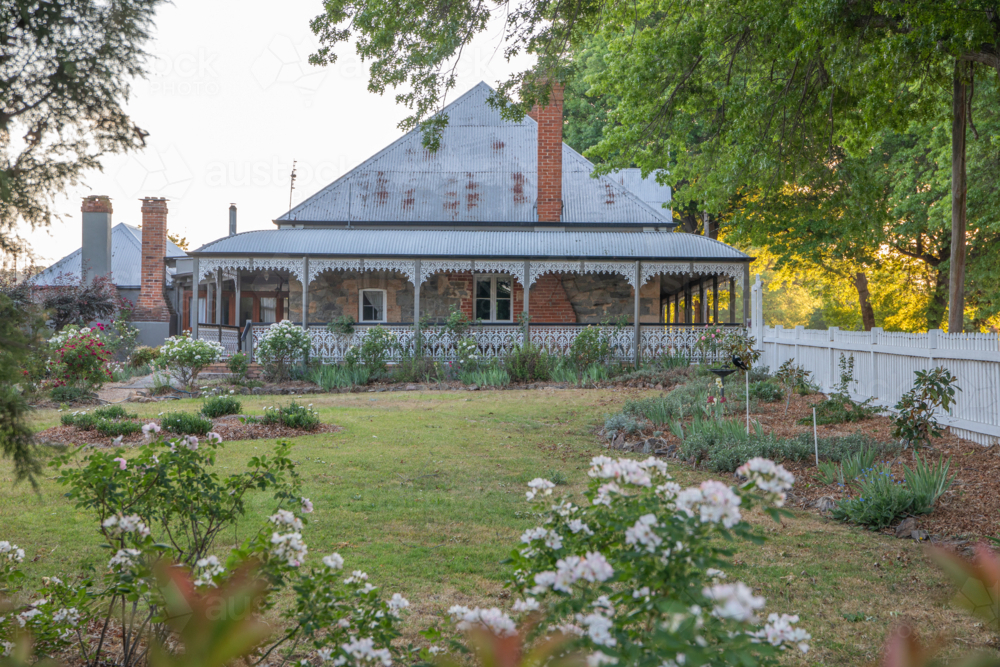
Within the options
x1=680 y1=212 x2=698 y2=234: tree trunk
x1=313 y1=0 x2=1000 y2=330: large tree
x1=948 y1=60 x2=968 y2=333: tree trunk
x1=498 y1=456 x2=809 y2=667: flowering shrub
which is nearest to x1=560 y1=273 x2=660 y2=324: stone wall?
x1=313 y1=0 x2=1000 y2=330: large tree

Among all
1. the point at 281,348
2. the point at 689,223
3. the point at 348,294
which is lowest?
the point at 281,348

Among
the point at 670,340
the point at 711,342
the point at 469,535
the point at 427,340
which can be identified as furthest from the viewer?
the point at 670,340

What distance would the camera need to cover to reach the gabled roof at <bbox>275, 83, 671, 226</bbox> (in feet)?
72.9

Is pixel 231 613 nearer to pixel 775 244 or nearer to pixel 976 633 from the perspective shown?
pixel 976 633

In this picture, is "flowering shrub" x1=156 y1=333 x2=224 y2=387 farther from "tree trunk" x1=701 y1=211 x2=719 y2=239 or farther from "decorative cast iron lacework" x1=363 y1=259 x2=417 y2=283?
"tree trunk" x1=701 y1=211 x2=719 y2=239

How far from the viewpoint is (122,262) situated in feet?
96.0

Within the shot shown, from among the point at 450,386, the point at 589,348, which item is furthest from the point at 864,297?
the point at 450,386

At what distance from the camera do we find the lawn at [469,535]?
414 cm

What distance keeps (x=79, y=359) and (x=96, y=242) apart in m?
15.0

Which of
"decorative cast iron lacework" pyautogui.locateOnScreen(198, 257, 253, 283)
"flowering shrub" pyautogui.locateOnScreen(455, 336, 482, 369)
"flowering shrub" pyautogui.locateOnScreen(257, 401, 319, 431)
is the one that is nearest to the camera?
"flowering shrub" pyautogui.locateOnScreen(257, 401, 319, 431)

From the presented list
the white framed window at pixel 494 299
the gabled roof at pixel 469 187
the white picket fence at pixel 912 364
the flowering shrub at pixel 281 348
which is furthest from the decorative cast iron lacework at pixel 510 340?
the white picket fence at pixel 912 364

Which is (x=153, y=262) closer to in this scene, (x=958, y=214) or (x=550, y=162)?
(x=550, y=162)

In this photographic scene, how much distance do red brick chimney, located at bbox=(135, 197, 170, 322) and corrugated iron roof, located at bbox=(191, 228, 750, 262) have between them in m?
8.60

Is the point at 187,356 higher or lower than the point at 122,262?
lower
